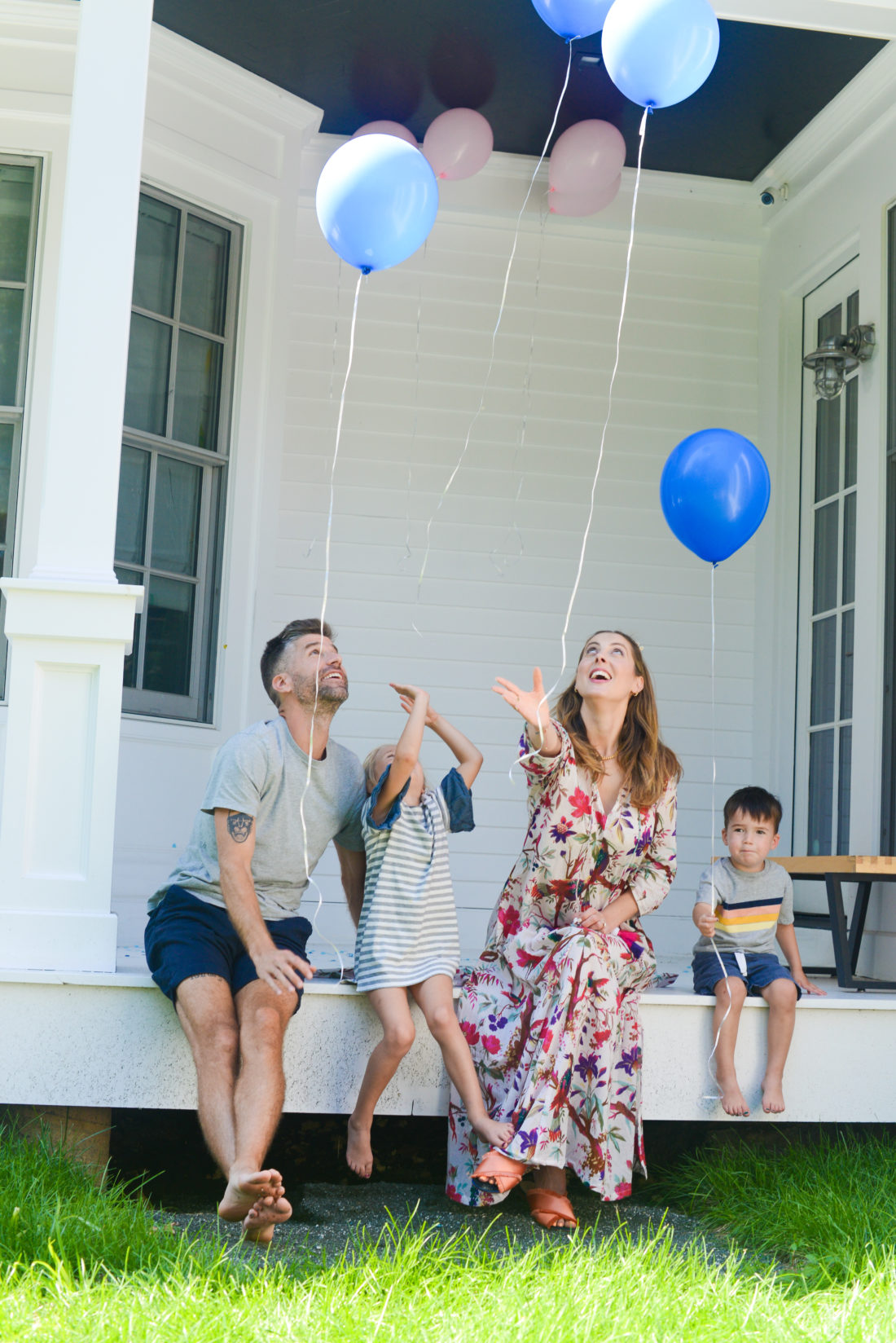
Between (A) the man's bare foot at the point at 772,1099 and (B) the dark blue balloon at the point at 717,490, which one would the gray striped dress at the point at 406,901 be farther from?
(B) the dark blue balloon at the point at 717,490

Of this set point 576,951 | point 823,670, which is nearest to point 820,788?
point 823,670

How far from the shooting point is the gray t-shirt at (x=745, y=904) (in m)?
3.62

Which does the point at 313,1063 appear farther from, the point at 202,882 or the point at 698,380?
the point at 698,380

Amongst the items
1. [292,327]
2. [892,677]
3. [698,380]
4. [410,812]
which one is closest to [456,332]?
[292,327]

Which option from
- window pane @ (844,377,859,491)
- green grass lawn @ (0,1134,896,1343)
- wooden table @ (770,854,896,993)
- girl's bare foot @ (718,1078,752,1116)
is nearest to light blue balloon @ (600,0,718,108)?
window pane @ (844,377,859,491)

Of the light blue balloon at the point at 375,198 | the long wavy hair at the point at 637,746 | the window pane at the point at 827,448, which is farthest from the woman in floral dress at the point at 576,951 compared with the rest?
the window pane at the point at 827,448

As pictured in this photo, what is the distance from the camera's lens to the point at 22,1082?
296cm

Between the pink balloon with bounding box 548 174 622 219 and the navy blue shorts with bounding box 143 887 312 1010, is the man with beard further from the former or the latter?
the pink balloon with bounding box 548 174 622 219

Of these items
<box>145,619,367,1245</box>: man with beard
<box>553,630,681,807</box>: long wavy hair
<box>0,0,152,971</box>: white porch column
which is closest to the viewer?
Answer: <box>145,619,367,1245</box>: man with beard

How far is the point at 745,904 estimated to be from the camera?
3.68 m

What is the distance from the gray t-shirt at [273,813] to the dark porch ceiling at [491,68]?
2654mm

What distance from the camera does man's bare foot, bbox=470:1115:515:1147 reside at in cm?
289

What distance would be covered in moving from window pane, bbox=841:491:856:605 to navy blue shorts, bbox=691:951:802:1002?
188 cm

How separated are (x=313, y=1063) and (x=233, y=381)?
9.26ft
